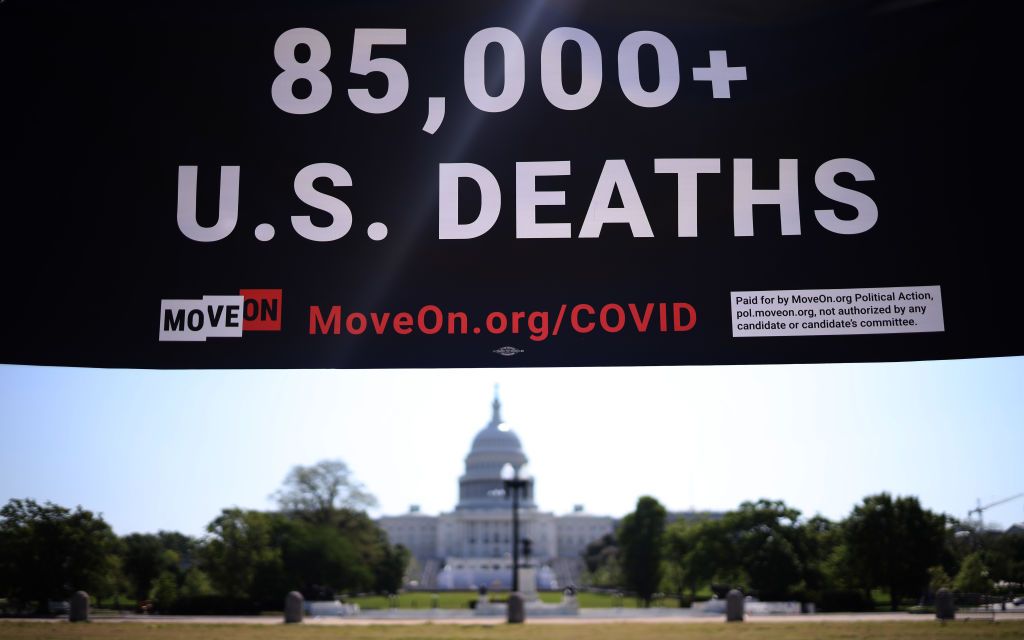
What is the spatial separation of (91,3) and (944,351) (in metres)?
4.59

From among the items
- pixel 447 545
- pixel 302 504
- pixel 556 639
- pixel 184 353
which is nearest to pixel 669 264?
pixel 184 353

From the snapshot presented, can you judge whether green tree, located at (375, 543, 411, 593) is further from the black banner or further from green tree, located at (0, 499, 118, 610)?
the black banner

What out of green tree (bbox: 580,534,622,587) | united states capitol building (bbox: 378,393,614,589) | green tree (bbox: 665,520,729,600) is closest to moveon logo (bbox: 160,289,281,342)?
green tree (bbox: 665,520,729,600)

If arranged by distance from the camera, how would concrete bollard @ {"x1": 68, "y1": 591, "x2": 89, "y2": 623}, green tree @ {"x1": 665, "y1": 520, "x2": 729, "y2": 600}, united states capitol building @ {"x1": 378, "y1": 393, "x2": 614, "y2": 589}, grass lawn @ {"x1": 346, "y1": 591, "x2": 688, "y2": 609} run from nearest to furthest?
concrete bollard @ {"x1": 68, "y1": 591, "x2": 89, "y2": 623} → green tree @ {"x1": 665, "y1": 520, "x2": 729, "y2": 600} → grass lawn @ {"x1": 346, "y1": 591, "x2": 688, "y2": 609} → united states capitol building @ {"x1": 378, "y1": 393, "x2": 614, "y2": 589}

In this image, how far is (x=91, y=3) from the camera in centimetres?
475

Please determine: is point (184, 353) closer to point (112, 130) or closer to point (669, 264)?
point (112, 130)

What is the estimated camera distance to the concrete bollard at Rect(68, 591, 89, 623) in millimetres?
5008

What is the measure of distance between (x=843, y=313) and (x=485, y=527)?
136m

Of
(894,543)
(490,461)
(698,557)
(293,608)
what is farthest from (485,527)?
(894,543)

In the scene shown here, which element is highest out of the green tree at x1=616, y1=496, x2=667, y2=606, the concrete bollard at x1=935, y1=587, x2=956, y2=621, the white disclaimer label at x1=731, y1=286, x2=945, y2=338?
the white disclaimer label at x1=731, y1=286, x2=945, y2=338

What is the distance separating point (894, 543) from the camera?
35.9 feet

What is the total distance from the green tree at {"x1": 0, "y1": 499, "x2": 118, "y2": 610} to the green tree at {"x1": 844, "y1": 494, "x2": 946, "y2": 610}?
5139 millimetres

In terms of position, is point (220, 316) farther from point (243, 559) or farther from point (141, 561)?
point (243, 559)

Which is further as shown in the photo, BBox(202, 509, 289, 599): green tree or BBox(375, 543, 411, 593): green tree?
BBox(375, 543, 411, 593): green tree
